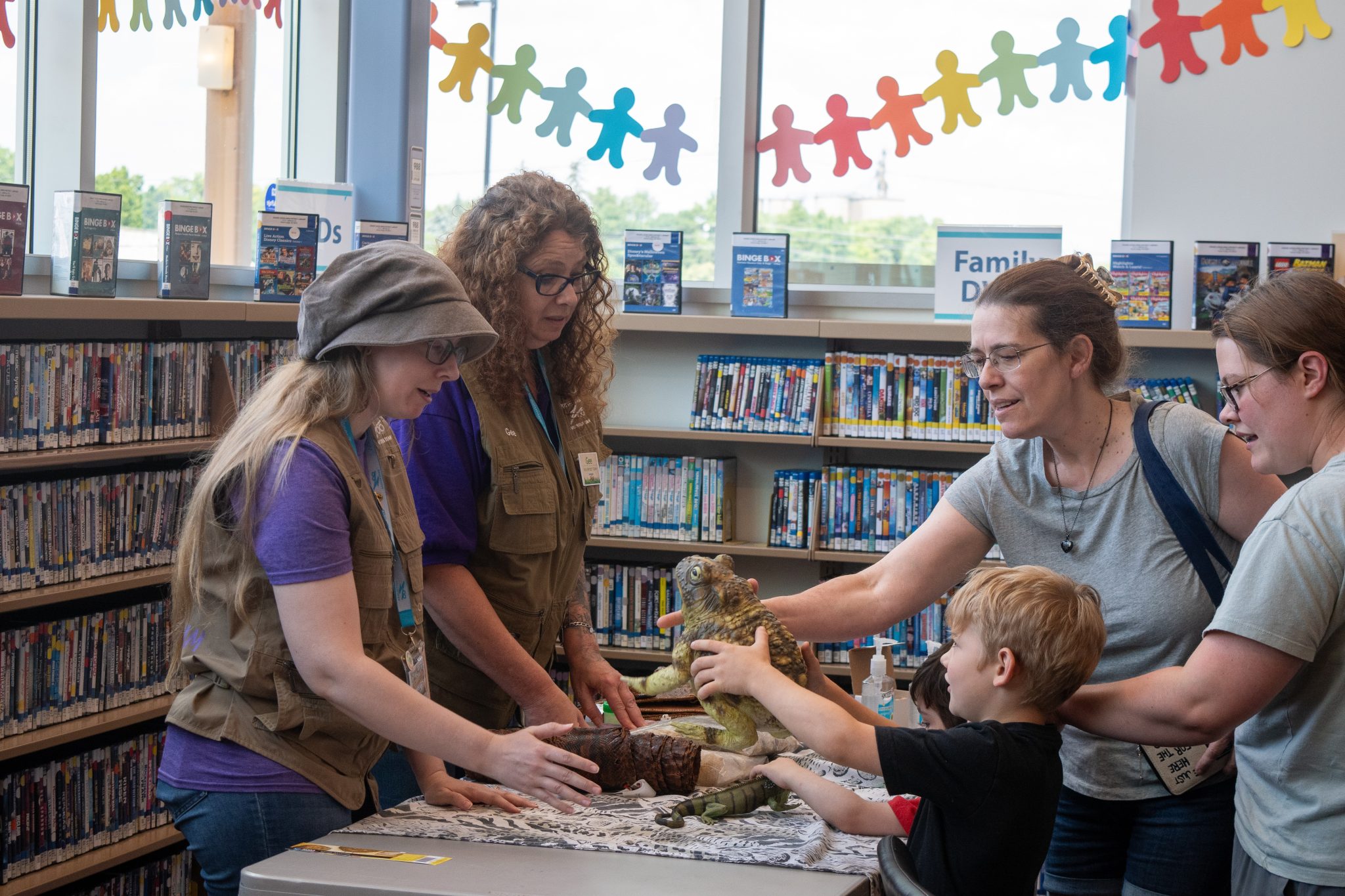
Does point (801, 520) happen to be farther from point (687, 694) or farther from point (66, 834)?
point (66, 834)

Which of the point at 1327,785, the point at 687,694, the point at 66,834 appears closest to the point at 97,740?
the point at 66,834

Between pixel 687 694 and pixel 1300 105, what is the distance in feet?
10.9

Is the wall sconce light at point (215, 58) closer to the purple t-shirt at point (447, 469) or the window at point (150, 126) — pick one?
the window at point (150, 126)

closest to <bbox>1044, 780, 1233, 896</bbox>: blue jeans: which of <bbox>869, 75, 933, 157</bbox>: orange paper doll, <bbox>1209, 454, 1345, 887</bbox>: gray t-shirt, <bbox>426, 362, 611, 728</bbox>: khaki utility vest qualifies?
<bbox>1209, 454, 1345, 887</bbox>: gray t-shirt

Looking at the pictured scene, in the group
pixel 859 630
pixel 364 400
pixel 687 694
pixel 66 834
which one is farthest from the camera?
pixel 66 834

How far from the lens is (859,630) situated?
2.34 m

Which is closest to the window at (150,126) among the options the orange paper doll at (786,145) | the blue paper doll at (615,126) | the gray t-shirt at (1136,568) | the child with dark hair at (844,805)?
the blue paper doll at (615,126)

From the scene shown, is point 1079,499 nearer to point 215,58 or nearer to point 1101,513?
point 1101,513

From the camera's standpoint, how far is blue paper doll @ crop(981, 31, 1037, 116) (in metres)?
4.84

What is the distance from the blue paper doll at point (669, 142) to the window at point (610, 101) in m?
0.02

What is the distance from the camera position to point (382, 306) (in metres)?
1.79

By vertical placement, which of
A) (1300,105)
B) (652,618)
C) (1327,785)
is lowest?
(652,618)

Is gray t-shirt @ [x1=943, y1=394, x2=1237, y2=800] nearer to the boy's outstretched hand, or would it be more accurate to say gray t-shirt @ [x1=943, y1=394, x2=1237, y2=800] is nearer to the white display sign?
the boy's outstretched hand

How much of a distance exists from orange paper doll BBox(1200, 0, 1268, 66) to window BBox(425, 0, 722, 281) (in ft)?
6.18
